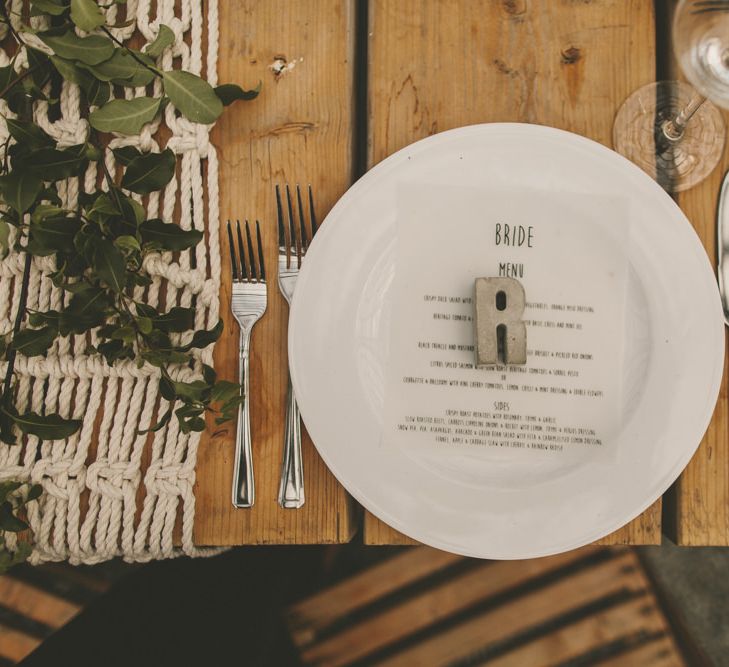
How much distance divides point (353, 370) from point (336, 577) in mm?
538

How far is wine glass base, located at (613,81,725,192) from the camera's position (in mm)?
550

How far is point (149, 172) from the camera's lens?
509mm

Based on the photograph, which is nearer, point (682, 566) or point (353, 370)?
point (353, 370)

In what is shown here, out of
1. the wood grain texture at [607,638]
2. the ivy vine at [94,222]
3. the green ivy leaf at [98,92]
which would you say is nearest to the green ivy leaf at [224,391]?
the ivy vine at [94,222]

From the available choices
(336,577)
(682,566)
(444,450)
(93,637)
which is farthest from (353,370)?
(682,566)

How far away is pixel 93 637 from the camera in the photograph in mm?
785

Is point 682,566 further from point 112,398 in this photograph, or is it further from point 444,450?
point 112,398

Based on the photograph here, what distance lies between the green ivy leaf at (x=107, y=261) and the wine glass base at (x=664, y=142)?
0.52 m

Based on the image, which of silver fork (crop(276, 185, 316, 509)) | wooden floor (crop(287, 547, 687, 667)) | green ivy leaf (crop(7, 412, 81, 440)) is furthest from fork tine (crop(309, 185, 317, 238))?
wooden floor (crop(287, 547, 687, 667))

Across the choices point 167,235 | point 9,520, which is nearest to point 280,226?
point 167,235

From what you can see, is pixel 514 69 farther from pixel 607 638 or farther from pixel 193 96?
pixel 607 638

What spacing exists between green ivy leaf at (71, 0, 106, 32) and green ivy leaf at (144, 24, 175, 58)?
49mm

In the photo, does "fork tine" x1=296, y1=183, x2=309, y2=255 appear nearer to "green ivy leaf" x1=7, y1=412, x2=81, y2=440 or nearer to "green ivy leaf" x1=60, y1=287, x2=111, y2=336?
"green ivy leaf" x1=60, y1=287, x2=111, y2=336

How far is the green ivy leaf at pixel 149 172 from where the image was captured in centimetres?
50
